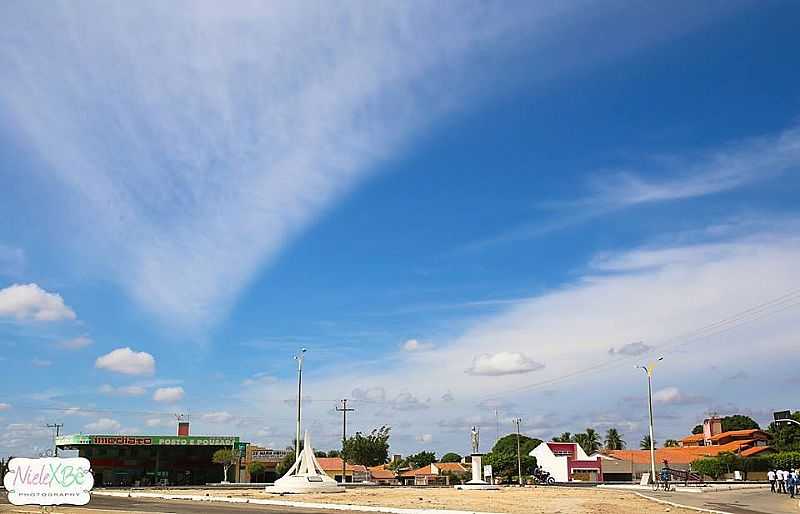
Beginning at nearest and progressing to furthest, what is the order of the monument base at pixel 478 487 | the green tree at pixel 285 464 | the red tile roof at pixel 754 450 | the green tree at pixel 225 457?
the monument base at pixel 478 487 → the green tree at pixel 285 464 → the green tree at pixel 225 457 → the red tile roof at pixel 754 450

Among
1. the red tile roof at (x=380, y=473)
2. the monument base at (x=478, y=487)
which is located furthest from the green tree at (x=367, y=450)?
the monument base at (x=478, y=487)

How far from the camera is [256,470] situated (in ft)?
314

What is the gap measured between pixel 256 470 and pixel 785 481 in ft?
211

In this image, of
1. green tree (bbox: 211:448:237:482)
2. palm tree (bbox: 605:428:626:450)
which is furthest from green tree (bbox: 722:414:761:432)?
green tree (bbox: 211:448:237:482)

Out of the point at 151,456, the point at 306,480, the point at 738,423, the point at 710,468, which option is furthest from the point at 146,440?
the point at 738,423

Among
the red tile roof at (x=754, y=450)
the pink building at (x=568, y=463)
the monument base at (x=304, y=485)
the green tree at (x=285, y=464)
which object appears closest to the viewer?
the monument base at (x=304, y=485)

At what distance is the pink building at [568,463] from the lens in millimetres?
92875

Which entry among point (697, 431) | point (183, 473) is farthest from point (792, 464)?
point (697, 431)

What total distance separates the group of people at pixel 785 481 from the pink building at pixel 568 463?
40843mm

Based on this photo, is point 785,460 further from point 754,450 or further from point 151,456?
point 151,456

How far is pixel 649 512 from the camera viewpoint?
29.9 metres

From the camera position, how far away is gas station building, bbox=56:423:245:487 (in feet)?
310

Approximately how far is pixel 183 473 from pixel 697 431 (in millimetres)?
123423

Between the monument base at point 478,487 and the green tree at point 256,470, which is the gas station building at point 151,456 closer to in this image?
the green tree at point 256,470
